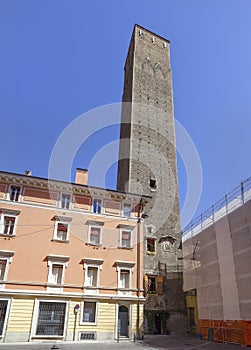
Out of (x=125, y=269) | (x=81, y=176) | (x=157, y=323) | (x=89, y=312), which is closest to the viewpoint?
(x=89, y=312)

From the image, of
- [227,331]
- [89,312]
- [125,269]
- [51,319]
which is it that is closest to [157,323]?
[227,331]

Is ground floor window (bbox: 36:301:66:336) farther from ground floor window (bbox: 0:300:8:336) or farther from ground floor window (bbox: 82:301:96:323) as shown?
ground floor window (bbox: 0:300:8:336)

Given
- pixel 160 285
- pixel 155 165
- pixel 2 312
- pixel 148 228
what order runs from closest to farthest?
pixel 2 312 → pixel 160 285 → pixel 148 228 → pixel 155 165

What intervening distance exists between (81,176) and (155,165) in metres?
12.5

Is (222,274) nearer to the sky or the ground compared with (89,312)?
nearer to the sky

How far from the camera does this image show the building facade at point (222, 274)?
803 inches

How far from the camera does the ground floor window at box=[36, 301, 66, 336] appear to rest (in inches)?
787

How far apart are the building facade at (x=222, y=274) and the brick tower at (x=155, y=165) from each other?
2.29 m

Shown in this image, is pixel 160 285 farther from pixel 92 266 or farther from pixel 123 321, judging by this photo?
pixel 92 266

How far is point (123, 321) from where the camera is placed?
2203cm

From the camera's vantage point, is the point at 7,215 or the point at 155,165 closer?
the point at 7,215

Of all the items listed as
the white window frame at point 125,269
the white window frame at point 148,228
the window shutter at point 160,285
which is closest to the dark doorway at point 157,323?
the window shutter at point 160,285

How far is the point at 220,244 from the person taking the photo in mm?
24000

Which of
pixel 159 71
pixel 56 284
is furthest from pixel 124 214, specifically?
pixel 159 71
